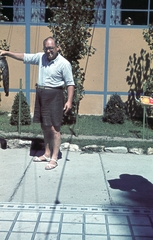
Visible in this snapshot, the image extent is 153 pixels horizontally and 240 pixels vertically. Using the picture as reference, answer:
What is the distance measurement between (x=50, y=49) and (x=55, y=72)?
12.6 inches

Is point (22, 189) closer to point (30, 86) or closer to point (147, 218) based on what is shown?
point (147, 218)

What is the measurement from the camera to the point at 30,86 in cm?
976

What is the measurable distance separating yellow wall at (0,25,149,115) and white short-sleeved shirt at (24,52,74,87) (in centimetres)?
409

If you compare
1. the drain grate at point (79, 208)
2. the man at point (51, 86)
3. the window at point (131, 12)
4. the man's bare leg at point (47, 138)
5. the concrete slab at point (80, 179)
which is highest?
the window at point (131, 12)

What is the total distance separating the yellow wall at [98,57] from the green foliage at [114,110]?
27.0 inches

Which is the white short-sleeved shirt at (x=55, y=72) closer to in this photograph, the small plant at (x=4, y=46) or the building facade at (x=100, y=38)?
the small plant at (x=4, y=46)

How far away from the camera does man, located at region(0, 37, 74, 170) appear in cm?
548

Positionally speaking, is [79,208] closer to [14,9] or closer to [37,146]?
[37,146]

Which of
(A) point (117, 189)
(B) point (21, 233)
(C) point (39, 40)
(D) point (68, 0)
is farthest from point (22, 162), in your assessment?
(C) point (39, 40)

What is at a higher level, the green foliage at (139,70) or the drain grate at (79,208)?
the green foliage at (139,70)

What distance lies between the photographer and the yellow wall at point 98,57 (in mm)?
9523

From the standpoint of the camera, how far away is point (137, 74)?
31.7 feet

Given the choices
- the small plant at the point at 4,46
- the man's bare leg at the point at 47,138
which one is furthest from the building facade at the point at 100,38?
the man's bare leg at the point at 47,138

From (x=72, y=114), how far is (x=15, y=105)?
128 centimetres
